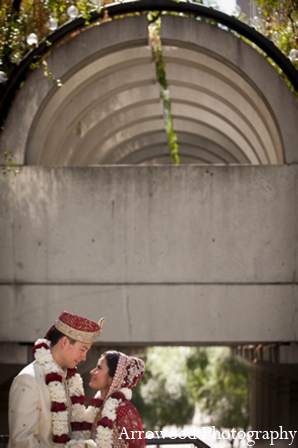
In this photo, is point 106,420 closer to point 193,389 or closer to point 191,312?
point 191,312

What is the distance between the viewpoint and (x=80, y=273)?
1080 centimetres

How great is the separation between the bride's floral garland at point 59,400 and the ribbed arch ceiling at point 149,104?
17.9 ft

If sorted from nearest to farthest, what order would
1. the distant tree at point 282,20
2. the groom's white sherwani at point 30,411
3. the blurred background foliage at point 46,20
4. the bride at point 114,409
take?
1. the groom's white sherwani at point 30,411
2. the bride at point 114,409
3. the blurred background foliage at point 46,20
4. the distant tree at point 282,20

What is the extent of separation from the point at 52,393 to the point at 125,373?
565 millimetres

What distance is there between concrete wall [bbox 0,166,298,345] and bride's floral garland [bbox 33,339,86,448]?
444 cm

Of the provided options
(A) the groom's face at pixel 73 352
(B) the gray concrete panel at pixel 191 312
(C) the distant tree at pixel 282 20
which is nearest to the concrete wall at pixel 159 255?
(B) the gray concrete panel at pixel 191 312

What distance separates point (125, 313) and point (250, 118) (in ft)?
14.3

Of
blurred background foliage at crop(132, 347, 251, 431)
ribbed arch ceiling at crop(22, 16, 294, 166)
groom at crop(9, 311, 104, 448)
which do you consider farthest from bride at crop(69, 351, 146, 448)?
blurred background foliage at crop(132, 347, 251, 431)

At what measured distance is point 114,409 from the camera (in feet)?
19.6

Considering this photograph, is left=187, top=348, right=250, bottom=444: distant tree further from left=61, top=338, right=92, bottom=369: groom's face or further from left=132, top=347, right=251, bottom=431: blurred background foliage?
left=61, top=338, right=92, bottom=369: groom's face

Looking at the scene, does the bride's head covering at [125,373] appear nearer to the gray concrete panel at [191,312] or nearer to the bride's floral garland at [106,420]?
the bride's floral garland at [106,420]

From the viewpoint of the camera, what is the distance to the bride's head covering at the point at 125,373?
19.9 ft

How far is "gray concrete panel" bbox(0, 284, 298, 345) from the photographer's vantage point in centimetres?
1066

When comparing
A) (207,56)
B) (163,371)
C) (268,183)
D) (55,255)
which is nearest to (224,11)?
(207,56)
